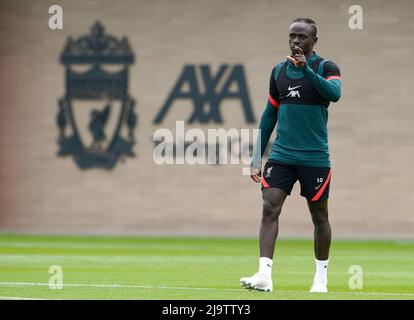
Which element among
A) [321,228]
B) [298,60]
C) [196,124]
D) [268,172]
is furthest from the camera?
[196,124]

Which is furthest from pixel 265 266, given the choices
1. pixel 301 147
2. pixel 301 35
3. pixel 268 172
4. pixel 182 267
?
pixel 182 267

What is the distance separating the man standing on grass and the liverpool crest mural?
13679 millimetres

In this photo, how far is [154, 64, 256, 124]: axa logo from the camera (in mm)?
23641

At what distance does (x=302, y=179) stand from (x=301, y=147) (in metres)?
0.28

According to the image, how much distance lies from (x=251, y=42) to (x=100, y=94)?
315 cm

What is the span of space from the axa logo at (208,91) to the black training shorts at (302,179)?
1336 centimetres

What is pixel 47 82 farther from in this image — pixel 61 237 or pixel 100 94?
pixel 61 237

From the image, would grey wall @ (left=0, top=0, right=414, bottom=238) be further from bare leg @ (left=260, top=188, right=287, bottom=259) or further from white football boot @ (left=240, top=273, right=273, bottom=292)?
white football boot @ (left=240, top=273, right=273, bottom=292)

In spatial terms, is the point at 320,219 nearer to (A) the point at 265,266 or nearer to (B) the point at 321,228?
(B) the point at 321,228

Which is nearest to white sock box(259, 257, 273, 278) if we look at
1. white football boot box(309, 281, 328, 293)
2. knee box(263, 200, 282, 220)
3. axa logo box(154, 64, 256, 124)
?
knee box(263, 200, 282, 220)

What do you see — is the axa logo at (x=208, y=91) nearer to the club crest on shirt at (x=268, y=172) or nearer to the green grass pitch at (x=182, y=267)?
the green grass pitch at (x=182, y=267)

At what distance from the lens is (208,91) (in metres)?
23.7
